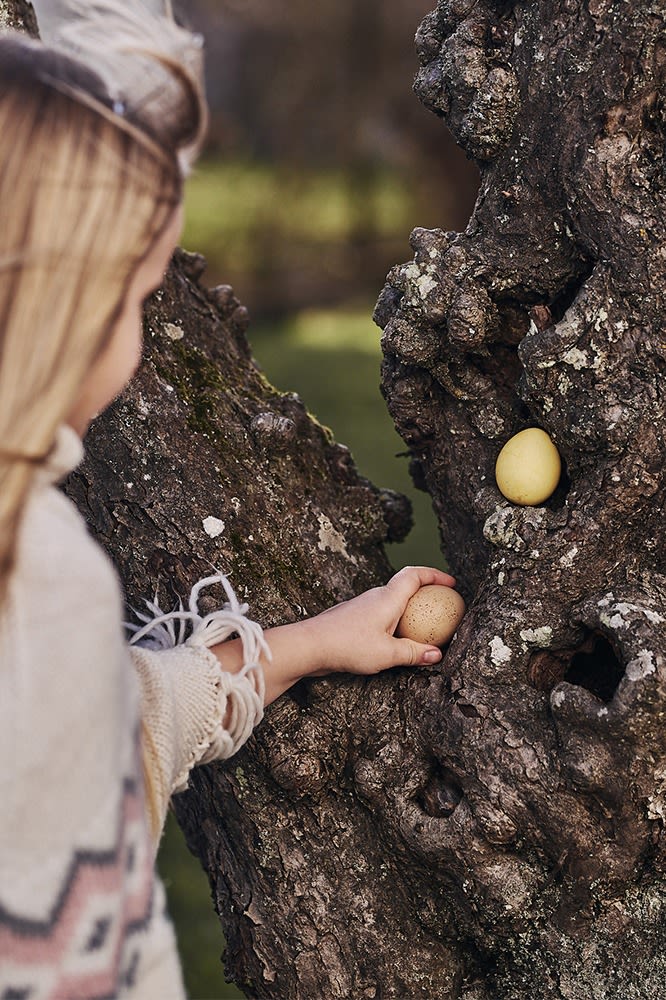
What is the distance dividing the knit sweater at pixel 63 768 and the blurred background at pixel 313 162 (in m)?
9.09

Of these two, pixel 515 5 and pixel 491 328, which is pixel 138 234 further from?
pixel 515 5

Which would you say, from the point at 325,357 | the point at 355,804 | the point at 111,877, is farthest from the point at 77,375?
the point at 325,357

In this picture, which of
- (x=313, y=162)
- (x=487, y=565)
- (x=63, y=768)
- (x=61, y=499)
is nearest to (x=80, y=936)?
(x=63, y=768)

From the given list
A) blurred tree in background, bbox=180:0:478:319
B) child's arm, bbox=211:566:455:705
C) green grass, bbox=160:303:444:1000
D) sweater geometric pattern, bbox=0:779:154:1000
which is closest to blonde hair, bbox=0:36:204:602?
sweater geometric pattern, bbox=0:779:154:1000

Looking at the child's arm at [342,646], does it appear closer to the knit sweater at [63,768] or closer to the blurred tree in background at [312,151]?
the knit sweater at [63,768]

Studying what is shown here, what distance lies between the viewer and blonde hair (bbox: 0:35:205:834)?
4.61ft

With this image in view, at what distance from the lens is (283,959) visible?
2.06 m

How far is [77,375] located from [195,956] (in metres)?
3.21

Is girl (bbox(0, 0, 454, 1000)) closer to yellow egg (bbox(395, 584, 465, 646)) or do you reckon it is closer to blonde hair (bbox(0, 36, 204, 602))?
blonde hair (bbox(0, 36, 204, 602))

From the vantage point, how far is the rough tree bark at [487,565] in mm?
1903

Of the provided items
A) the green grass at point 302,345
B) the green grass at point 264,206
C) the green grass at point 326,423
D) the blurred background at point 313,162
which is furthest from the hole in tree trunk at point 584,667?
the green grass at point 264,206

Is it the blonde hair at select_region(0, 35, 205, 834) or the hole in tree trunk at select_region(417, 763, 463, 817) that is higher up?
the blonde hair at select_region(0, 35, 205, 834)

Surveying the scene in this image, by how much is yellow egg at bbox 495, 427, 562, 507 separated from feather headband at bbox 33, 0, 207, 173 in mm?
804

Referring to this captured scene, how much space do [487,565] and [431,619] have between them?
15 cm
